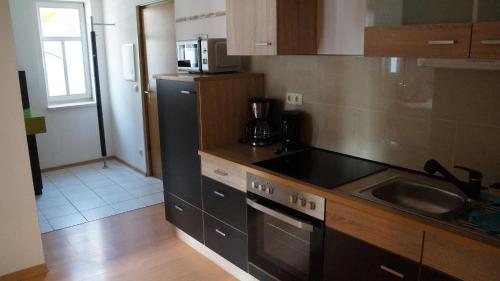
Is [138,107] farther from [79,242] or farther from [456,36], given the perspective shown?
[456,36]

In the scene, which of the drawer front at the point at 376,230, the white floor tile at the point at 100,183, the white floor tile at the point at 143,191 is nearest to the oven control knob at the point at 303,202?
the drawer front at the point at 376,230

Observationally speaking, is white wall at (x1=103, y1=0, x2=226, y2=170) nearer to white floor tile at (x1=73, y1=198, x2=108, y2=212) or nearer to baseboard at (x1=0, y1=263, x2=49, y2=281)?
white floor tile at (x1=73, y1=198, x2=108, y2=212)

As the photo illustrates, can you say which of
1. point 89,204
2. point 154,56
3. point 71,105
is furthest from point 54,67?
point 89,204

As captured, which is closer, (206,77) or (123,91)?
(206,77)

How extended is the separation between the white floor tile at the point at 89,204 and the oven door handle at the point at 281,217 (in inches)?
91.0

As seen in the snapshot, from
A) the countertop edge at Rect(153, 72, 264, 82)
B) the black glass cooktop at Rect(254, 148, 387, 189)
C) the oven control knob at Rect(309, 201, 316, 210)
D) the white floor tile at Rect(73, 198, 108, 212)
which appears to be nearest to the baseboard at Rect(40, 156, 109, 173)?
the white floor tile at Rect(73, 198, 108, 212)

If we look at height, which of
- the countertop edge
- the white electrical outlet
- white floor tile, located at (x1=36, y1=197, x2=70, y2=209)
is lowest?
white floor tile, located at (x1=36, y1=197, x2=70, y2=209)

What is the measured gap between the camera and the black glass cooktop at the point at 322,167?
209 cm

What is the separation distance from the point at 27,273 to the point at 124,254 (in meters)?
0.66

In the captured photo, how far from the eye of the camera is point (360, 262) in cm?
182

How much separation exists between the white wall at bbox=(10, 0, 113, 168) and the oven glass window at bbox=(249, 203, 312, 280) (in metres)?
3.80

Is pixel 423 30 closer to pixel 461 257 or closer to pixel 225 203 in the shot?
pixel 461 257

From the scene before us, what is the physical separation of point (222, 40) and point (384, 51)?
138 cm

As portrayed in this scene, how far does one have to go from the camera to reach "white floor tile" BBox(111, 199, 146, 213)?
3957 millimetres
